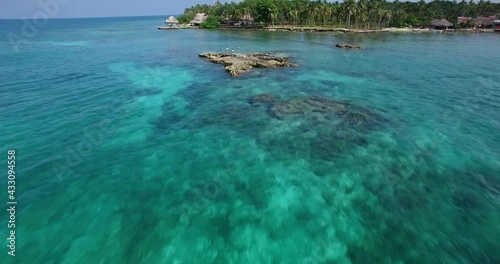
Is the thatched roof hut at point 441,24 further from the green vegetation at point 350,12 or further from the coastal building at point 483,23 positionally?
the coastal building at point 483,23

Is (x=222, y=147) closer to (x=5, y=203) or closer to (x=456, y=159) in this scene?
(x=5, y=203)

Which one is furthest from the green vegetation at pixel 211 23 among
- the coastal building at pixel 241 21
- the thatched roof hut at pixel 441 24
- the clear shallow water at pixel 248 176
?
the clear shallow water at pixel 248 176

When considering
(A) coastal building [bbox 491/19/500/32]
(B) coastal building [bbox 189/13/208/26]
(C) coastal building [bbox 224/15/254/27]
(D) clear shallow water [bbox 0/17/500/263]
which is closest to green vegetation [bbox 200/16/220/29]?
(C) coastal building [bbox 224/15/254/27]

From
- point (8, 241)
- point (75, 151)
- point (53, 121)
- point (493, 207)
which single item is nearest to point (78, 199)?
point (8, 241)

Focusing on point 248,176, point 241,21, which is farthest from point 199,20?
point 248,176

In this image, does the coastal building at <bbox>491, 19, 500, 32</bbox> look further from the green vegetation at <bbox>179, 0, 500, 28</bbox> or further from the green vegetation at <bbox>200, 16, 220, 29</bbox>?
the green vegetation at <bbox>200, 16, 220, 29</bbox>

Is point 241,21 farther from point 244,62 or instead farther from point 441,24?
point 244,62

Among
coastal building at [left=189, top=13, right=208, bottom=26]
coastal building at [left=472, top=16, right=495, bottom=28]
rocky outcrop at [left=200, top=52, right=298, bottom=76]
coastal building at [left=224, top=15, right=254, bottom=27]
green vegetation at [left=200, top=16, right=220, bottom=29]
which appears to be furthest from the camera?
coastal building at [left=189, top=13, right=208, bottom=26]
